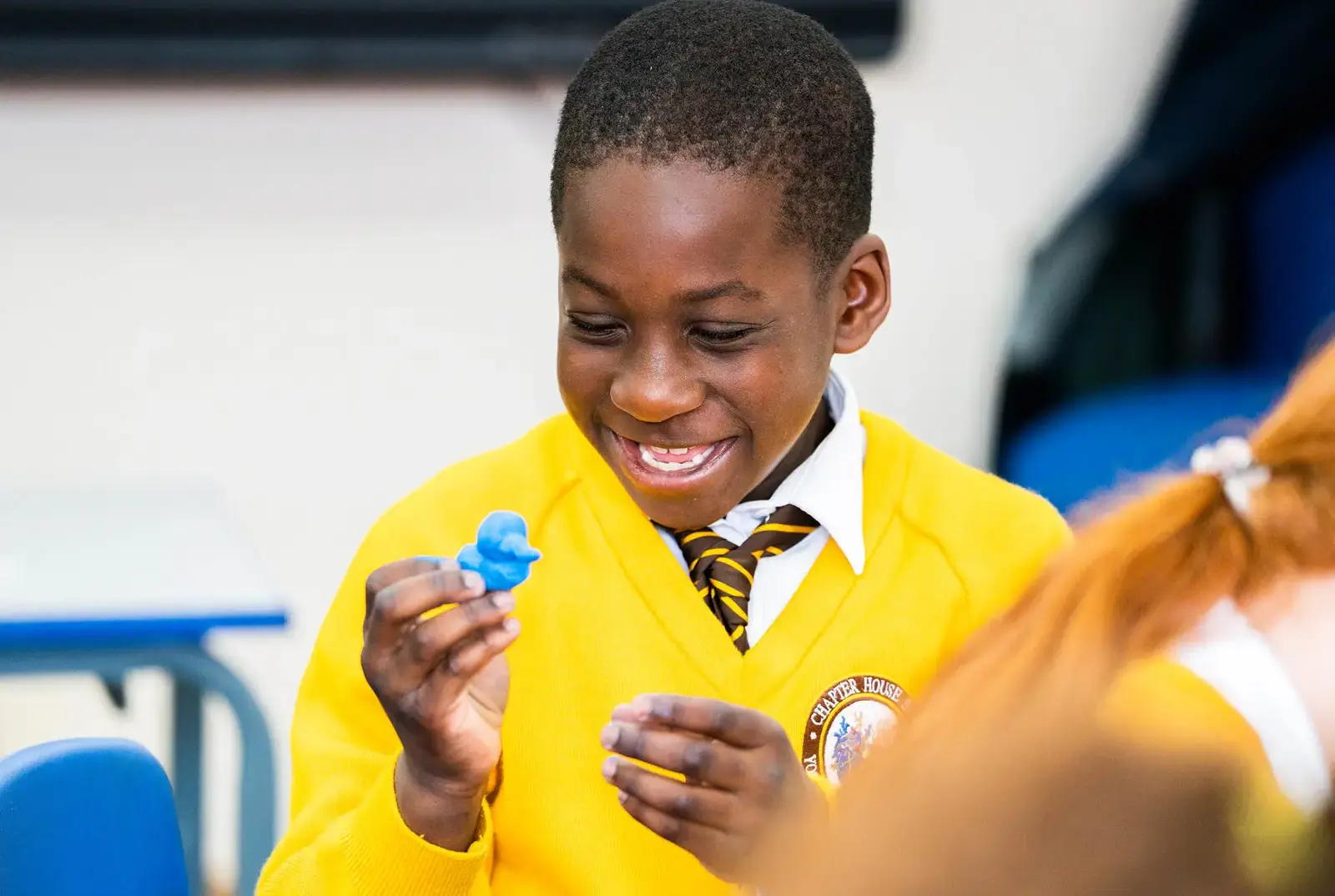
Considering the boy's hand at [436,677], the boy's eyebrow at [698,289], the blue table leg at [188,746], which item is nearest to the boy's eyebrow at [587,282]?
the boy's eyebrow at [698,289]

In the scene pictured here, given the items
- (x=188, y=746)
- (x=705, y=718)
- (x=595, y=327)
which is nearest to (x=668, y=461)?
(x=595, y=327)

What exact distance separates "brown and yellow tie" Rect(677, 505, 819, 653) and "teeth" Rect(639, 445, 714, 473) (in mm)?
100

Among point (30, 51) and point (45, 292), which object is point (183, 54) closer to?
point (30, 51)

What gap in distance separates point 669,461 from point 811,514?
0.43 feet

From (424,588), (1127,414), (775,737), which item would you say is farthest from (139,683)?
(775,737)

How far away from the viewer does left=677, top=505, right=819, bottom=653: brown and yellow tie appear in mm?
1094

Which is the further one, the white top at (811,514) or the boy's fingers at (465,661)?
the white top at (811,514)

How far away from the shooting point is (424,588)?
2.79ft

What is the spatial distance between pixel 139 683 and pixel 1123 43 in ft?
6.13

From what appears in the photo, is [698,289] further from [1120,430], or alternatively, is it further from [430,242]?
[430,242]

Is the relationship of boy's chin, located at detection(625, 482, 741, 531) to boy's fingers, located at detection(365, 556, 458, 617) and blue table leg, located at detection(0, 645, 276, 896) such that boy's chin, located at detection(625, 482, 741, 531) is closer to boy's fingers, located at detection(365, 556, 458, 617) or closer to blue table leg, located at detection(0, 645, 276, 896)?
boy's fingers, located at detection(365, 556, 458, 617)

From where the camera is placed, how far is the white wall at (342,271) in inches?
93.8

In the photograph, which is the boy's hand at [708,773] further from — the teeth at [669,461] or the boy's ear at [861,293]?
the boy's ear at [861,293]

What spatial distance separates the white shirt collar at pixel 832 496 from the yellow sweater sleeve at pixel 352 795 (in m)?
0.23
